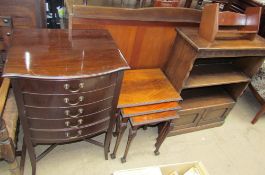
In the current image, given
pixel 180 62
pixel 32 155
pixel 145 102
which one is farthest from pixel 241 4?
pixel 32 155

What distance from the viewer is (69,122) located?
1196mm

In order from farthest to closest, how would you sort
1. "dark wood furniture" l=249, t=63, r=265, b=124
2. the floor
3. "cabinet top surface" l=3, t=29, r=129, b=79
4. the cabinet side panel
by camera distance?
1. "dark wood furniture" l=249, t=63, r=265, b=124
2. the floor
3. the cabinet side panel
4. "cabinet top surface" l=3, t=29, r=129, b=79

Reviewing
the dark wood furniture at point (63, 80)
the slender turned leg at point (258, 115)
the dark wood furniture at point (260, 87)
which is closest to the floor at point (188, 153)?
the slender turned leg at point (258, 115)

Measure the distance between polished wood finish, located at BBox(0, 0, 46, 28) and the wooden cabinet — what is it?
3.03 ft

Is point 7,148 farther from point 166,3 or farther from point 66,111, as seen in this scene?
point 166,3

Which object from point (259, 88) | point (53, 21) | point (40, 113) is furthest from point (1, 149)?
point (259, 88)

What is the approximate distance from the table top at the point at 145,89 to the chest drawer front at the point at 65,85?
36cm

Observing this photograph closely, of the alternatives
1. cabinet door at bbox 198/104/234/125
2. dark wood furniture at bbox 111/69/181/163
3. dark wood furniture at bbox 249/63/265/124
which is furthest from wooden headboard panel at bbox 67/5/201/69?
dark wood furniture at bbox 249/63/265/124

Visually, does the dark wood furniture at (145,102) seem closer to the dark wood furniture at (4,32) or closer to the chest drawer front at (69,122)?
Answer: the chest drawer front at (69,122)

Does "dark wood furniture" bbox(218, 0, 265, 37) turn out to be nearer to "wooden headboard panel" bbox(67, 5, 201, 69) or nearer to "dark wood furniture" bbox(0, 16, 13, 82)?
"wooden headboard panel" bbox(67, 5, 201, 69)

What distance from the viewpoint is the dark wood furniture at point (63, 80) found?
3.13ft

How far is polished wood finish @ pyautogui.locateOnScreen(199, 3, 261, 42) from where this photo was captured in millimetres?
1377

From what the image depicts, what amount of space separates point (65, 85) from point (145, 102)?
621 mm

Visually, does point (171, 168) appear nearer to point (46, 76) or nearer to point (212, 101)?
point (212, 101)
